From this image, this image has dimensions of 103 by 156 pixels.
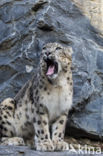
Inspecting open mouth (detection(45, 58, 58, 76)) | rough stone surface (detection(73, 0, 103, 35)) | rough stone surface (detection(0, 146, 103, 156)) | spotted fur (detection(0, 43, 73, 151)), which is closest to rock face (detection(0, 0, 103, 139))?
rough stone surface (detection(73, 0, 103, 35))

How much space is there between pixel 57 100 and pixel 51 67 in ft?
2.19

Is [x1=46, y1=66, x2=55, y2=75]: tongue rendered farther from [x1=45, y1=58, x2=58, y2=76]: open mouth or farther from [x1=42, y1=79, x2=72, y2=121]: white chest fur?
[x1=42, y1=79, x2=72, y2=121]: white chest fur

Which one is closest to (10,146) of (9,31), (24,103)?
(24,103)

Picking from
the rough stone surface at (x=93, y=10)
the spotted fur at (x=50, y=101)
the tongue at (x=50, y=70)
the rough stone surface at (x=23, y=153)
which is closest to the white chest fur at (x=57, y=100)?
the spotted fur at (x=50, y=101)

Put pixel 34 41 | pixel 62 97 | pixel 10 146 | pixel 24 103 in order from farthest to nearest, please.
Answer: pixel 34 41, pixel 24 103, pixel 62 97, pixel 10 146

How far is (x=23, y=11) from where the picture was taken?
11.8 meters

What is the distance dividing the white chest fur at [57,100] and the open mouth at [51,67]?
363 millimetres

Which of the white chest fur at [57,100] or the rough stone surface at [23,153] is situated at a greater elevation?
the white chest fur at [57,100]

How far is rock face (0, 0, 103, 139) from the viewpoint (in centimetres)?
1064

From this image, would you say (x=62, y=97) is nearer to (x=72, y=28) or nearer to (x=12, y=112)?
(x=12, y=112)

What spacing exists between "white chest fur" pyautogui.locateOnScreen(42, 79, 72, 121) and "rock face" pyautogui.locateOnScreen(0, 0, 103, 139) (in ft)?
4.79

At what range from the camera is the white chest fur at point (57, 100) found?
29.3 ft

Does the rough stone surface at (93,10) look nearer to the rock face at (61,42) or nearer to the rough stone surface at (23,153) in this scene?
the rock face at (61,42)

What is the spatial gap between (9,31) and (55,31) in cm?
125
